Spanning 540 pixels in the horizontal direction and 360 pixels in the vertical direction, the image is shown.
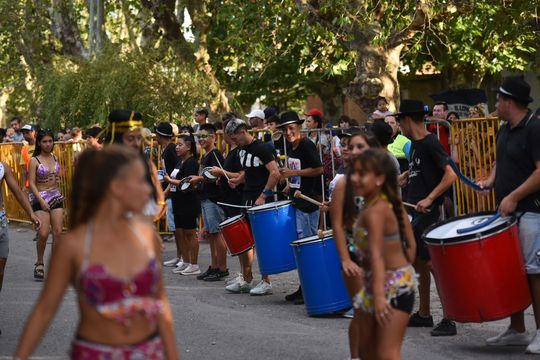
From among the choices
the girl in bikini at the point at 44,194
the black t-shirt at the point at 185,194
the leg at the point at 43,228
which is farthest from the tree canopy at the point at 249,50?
the leg at the point at 43,228

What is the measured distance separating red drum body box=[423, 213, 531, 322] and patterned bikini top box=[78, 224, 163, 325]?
3.64 m

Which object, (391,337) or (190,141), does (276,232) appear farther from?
(391,337)

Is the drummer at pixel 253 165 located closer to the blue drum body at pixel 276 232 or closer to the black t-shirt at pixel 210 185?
the blue drum body at pixel 276 232

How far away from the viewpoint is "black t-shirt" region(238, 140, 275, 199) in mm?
11617

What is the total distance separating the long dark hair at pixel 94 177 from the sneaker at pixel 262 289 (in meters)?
7.18

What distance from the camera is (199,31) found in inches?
1027

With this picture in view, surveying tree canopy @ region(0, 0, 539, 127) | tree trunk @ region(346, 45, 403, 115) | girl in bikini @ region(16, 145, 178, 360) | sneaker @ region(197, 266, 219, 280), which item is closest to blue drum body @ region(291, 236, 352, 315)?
sneaker @ region(197, 266, 219, 280)

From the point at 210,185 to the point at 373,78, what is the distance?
6.05 m

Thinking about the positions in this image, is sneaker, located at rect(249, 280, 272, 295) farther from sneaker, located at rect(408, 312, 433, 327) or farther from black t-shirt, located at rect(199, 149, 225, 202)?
sneaker, located at rect(408, 312, 433, 327)

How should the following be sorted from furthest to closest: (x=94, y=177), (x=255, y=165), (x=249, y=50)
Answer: (x=249, y=50), (x=255, y=165), (x=94, y=177)

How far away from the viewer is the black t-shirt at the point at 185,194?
44.6 feet

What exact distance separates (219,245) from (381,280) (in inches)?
288

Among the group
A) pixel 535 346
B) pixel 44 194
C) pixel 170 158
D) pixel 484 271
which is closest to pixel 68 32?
pixel 170 158

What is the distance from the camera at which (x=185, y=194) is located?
44.8ft
